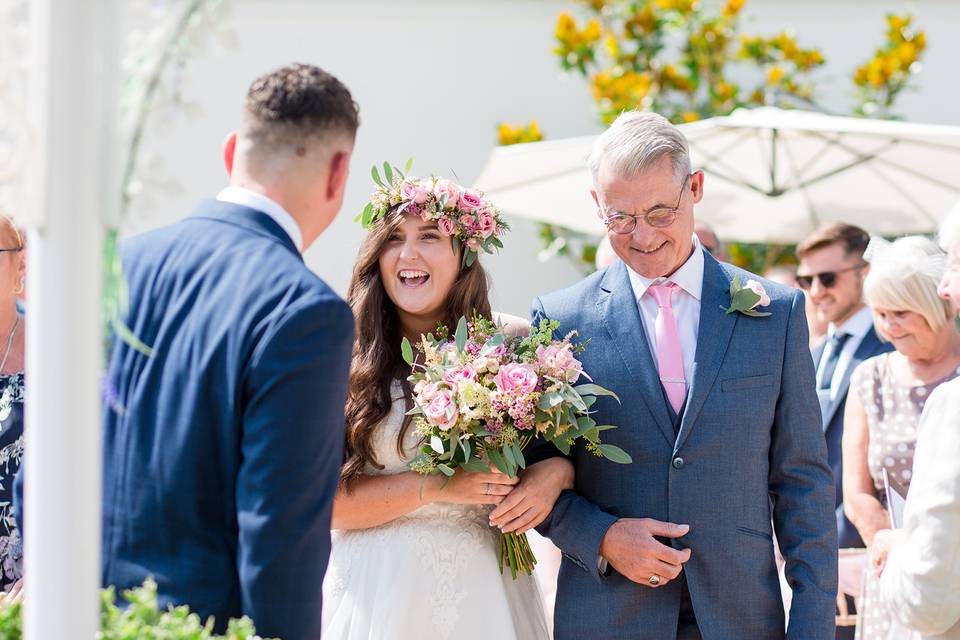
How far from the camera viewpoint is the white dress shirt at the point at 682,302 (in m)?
3.59

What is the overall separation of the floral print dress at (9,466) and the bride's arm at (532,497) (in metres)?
1.51

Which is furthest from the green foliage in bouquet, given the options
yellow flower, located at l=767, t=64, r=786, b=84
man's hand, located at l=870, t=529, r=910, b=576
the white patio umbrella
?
yellow flower, located at l=767, t=64, r=786, b=84

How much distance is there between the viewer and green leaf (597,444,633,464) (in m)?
3.37

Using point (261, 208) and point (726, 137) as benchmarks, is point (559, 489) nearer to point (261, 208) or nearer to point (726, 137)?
point (261, 208)

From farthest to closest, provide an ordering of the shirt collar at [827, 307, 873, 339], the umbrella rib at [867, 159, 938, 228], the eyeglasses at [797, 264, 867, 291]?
the umbrella rib at [867, 159, 938, 228]
the eyeglasses at [797, 264, 867, 291]
the shirt collar at [827, 307, 873, 339]

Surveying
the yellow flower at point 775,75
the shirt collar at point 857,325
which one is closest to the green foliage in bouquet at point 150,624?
the shirt collar at point 857,325

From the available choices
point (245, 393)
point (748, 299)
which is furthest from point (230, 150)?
point (748, 299)

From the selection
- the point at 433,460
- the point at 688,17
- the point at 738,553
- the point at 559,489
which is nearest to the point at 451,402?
the point at 433,460

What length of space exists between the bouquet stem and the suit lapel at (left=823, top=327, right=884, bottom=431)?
2340 mm

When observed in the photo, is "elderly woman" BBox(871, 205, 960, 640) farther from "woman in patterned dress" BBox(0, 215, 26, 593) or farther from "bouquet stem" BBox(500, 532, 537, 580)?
"woman in patterned dress" BBox(0, 215, 26, 593)

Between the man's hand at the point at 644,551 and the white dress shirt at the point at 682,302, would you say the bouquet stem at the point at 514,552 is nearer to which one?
the man's hand at the point at 644,551

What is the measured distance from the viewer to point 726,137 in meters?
7.13

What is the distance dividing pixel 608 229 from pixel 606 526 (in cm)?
88

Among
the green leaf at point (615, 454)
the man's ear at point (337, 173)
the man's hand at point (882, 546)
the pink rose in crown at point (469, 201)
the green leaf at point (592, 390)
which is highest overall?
the man's ear at point (337, 173)
